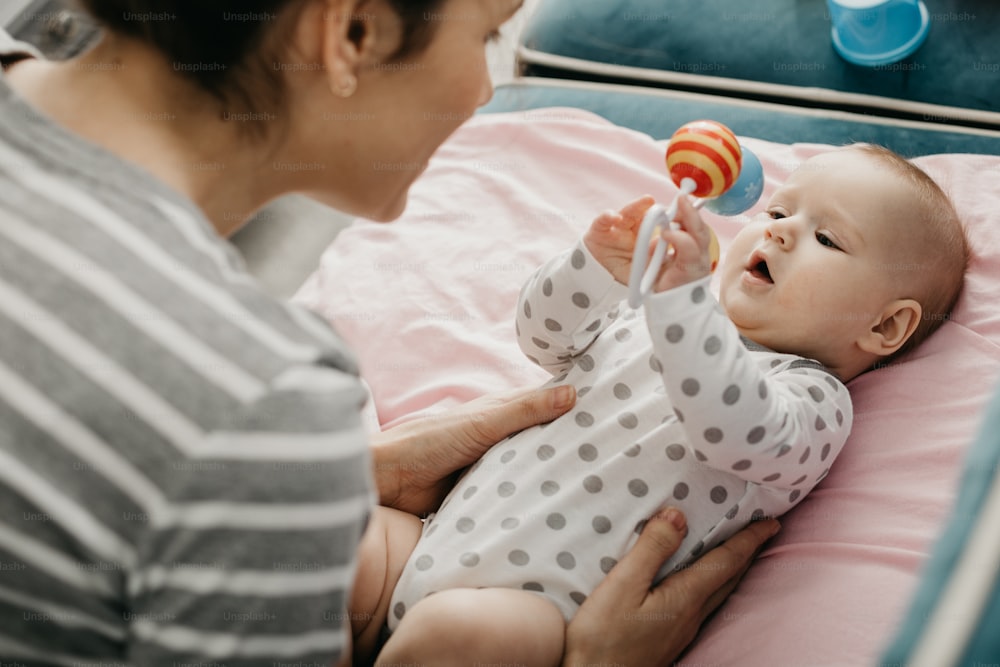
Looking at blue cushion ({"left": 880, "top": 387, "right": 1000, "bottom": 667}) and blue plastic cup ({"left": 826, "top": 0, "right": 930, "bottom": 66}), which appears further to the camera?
blue plastic cup ({"left": 826, "top": 0, "right": 930, "bottom": 66})

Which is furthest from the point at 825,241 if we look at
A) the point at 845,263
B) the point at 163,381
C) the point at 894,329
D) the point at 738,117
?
the point at 163,381

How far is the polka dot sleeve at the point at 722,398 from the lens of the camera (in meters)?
0.98

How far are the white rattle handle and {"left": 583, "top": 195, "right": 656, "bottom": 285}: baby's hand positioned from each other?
0.15 meters

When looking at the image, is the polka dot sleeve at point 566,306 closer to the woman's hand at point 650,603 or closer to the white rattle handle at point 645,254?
the white rattle handle at point 645,254

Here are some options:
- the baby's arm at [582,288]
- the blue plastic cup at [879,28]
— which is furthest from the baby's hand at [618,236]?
the blue plastic cup at [879,28]

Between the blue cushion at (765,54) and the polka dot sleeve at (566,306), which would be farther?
the blue cushion at (765,54)

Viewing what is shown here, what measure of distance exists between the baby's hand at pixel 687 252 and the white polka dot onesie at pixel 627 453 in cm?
2

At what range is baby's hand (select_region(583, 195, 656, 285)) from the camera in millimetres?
1153

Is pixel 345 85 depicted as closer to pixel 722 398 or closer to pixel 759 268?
pixel 722 398

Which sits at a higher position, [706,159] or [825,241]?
[706,159]

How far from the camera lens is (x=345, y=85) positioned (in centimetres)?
76

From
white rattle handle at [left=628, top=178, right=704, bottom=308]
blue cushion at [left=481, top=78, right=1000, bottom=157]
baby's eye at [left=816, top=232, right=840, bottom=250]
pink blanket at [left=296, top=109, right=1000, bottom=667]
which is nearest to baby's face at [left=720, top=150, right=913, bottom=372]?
baby's eye at [left=816, top=232, right=840, bottom=250]

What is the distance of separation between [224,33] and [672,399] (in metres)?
0.59

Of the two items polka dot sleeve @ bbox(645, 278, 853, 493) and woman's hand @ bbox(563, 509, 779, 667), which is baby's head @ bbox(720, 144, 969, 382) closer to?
polka dot sleeve @ bbox(645, 278, 853, 493)
